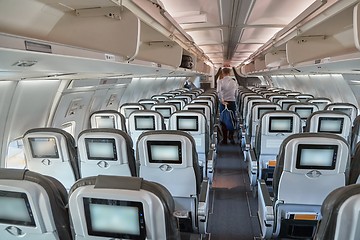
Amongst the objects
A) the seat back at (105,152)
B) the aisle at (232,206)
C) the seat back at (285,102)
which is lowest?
the aisle at (232,206)

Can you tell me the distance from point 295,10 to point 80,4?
406 cm

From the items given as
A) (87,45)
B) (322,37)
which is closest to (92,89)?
(87,45)

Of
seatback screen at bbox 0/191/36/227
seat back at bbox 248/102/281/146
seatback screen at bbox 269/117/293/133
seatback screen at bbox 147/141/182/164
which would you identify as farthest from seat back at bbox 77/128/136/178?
seat back at bbox 248/102/281/146

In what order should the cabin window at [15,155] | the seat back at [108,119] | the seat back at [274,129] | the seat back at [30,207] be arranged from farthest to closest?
the seat back at [108,119]
the seat back at [274,129]
the cabin window at [15,155]
the seat back at [30,207]

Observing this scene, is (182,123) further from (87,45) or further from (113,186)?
(113,186)

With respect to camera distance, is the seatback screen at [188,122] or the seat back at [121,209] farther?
the seatback screen at [188,122]

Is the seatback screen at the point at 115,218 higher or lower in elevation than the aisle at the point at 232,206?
higher

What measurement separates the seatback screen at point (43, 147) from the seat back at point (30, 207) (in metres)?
1.70

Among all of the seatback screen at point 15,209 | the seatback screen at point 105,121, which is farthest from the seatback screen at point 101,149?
the seatback screen at point 105,121

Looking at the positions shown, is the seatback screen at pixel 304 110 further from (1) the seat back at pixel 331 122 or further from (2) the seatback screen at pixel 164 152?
(2) the seatback screen at pixel 164 152

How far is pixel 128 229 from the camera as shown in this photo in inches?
66.8

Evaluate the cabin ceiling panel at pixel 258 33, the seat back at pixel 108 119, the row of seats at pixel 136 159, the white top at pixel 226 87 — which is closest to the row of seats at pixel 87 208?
the row of seats at pixel 136 159

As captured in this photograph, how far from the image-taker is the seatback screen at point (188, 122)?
5344mm

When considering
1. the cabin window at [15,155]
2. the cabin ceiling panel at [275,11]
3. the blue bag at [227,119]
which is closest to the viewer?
the cabin window at [15,155]
